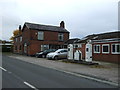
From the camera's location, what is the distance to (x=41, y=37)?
4647cm

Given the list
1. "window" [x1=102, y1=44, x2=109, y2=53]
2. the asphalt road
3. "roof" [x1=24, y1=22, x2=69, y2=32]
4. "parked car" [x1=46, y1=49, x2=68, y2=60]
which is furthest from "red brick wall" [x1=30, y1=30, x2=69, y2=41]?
the asphalt road


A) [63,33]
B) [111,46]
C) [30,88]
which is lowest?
[30,88]

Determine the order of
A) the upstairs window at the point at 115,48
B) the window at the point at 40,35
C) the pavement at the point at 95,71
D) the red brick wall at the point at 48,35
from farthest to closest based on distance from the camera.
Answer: the window at the point at 40,35
the red brick wall at the point at 48,35
the upstairs window at the point at 115,48
the pavement at the point at 95,71

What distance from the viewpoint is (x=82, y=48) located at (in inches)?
1316

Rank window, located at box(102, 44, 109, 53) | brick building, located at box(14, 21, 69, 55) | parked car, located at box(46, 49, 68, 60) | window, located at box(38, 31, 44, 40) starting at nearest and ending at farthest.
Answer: window, located at box(102, 44, 109, 53) < parked car, located at box(46, 49, 68, 60) < brick building, located at box(14, 21, 69, 55) < window, located at box(38, 31, 44, 40)

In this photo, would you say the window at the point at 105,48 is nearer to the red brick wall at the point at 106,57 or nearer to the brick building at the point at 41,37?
the red brick wall at the point at 106,57

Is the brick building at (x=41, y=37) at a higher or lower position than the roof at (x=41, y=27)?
lower

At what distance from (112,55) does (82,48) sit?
8.55 metres

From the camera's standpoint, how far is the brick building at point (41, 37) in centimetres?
4512

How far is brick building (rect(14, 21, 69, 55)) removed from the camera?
4512cm

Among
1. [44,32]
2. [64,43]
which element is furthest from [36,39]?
[64,43]

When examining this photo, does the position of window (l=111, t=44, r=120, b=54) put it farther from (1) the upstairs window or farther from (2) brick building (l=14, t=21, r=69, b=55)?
(2) brick building (l=14, t=21, r=69, b=55)

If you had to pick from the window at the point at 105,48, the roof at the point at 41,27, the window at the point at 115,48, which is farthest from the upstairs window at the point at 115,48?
the roof at the point at 41,27

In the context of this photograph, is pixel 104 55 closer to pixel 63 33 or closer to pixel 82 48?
pixel 82 48
